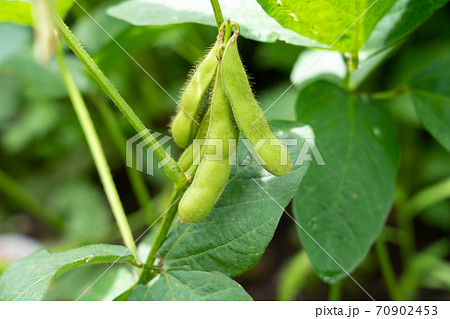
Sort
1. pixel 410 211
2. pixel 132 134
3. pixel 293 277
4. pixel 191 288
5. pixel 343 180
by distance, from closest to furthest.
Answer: pixel 191 288 → pixel 343 180 → pixel 293 277 → pixel 410 211 → pixel 132 134

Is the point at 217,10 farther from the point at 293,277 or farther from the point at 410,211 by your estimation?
the point at 410,211

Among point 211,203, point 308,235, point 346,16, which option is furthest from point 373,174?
point 211,203

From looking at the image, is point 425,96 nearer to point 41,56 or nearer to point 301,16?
point 301,16

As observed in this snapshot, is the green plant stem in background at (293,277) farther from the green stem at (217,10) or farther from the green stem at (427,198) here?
the green stem at (217,10)

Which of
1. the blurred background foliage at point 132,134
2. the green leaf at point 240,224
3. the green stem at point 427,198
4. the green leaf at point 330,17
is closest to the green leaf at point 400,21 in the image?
the green leaf at point 330,17

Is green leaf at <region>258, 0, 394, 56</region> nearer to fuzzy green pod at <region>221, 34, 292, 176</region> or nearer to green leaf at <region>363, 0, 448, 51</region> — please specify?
green leaf at <region>363, 0, 448, 51</region>

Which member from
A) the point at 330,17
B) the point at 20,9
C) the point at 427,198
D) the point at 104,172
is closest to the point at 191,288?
the point at 104,172

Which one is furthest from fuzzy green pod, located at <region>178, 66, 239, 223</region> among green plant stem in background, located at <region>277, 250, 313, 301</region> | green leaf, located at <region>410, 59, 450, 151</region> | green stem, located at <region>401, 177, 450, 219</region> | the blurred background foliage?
green stem, located at <region>401, 177, 450, 219</region>
